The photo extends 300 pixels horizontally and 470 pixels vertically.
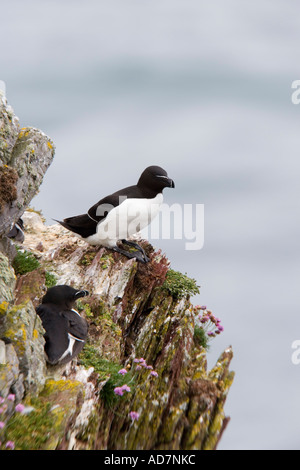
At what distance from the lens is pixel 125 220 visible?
16.5 m

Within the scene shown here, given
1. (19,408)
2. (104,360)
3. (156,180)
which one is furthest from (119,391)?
(156,180)

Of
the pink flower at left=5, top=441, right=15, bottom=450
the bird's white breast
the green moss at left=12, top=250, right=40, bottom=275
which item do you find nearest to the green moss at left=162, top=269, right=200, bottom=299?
the bird's white breast

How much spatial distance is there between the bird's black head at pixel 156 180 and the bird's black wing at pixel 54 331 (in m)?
5.88

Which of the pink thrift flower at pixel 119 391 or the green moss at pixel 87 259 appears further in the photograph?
the green moss at pixel 87 259

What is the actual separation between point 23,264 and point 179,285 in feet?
13.8

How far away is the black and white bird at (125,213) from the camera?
1656 centimetres

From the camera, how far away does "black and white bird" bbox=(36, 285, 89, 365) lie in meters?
11.2

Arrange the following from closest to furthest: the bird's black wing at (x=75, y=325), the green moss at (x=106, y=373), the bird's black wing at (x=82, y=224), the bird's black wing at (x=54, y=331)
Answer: the bird's black wing at (x=54, y=331) < the bird's black wing at (x=75, y=325) < the green moss at (x=106, y=373) < the bird's black wing at (x=82, y=224)

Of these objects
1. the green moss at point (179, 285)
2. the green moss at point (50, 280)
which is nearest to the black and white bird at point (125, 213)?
the green moss at point (179, 285)

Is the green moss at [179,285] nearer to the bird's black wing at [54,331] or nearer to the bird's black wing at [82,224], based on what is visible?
the bird's black wing at [82,224]

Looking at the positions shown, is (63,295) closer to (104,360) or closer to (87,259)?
(104,360)
